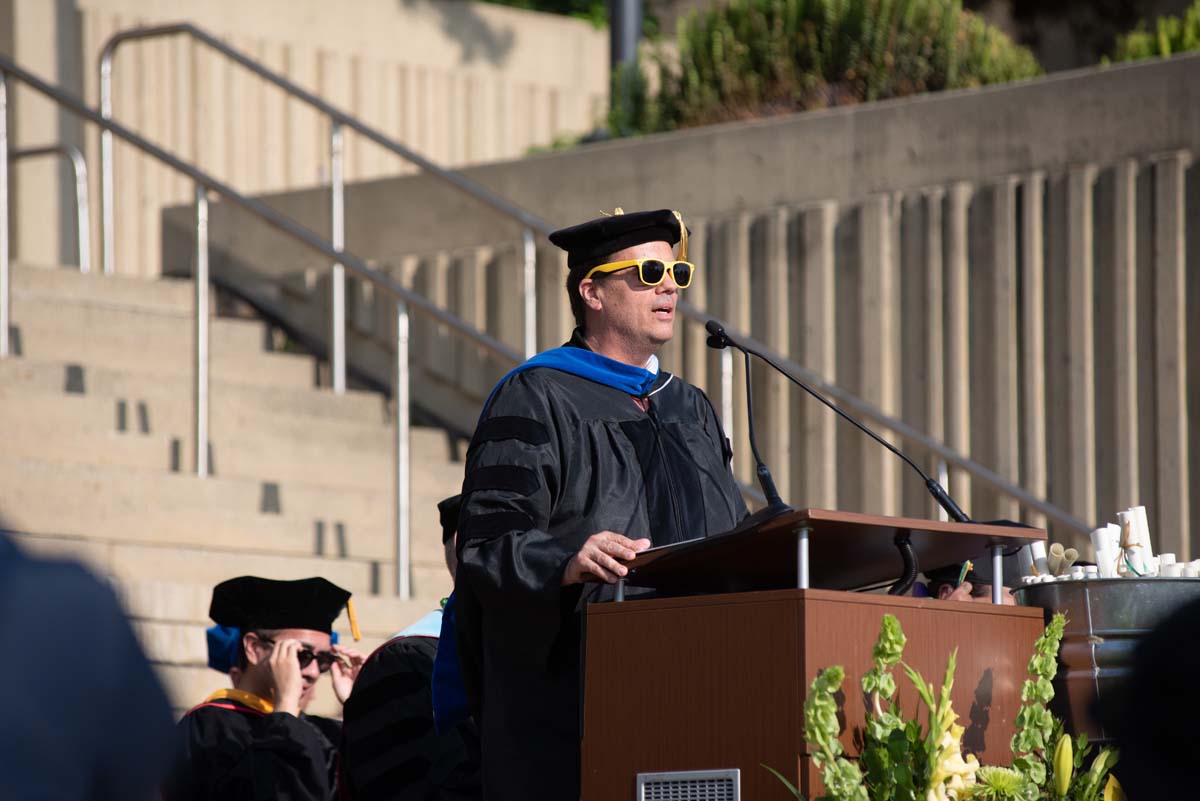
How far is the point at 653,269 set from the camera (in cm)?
410

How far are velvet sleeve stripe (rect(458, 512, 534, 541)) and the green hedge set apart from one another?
6342 millimetres

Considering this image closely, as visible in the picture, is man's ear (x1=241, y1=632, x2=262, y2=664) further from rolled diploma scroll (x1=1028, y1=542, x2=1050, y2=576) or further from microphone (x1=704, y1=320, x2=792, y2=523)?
rolled diploma scroll (x1=1028, y1=542, x2=1050, y2=576)

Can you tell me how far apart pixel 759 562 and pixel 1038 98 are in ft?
17.2

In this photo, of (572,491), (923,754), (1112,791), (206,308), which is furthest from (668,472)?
(206,308)

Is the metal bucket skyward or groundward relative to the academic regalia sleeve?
groundward

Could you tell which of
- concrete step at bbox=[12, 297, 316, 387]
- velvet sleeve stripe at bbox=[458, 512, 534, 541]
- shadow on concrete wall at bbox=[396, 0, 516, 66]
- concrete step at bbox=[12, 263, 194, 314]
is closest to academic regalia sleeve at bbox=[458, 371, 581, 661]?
velvet sleeve stripe at bbox=[458, 512, 534, 541]

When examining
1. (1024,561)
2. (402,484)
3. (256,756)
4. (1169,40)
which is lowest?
(256,756)

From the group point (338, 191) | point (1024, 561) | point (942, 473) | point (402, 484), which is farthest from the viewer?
point (338, 191)

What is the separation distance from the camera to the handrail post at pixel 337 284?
8.99 meters

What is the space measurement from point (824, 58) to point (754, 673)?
7.11m

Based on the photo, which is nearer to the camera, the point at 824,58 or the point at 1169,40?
the point at 1169,40

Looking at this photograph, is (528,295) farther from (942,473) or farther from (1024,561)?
(1024,561)

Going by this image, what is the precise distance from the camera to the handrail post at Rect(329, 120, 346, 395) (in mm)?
8992

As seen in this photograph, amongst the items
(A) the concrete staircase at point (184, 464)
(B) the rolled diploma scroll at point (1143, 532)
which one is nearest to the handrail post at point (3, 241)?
(A) the concrete staircase at point (184, 464)
